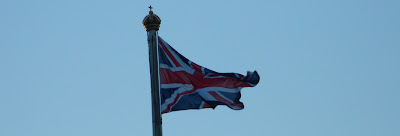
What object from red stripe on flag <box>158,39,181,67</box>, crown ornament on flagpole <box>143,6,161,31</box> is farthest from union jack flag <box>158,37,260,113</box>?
crown ornament on flagpole <box>143,6,161,31</box>

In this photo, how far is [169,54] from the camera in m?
22.7

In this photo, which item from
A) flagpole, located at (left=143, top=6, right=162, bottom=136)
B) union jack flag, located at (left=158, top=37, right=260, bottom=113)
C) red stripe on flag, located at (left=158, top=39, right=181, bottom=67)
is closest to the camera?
flagpole, located at (left=143, top=6, right=162, bottom=136)

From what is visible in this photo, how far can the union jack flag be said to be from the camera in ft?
73.0

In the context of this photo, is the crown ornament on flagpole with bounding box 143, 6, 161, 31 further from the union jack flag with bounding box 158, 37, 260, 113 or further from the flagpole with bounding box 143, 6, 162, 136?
the union jack flag with bounding box 158, 37, 260, 113

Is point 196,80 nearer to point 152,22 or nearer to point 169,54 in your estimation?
point 169,54

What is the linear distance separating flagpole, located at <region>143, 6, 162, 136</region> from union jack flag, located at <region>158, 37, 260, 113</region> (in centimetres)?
42

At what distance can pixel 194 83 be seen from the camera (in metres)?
23.1

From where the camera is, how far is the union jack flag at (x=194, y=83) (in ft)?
73.0

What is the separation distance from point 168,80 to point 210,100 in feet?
4.80

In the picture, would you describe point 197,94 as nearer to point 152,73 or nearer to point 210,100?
point 210,100

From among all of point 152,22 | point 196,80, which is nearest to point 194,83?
point 196,80

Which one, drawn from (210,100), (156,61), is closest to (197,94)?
(210,100)

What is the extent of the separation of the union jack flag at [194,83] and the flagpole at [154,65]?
0.42 m

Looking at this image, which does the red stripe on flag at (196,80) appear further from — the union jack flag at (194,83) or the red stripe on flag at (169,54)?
the red stripe on flag at (169,54)
